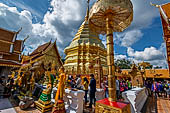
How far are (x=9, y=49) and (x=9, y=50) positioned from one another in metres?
0.16

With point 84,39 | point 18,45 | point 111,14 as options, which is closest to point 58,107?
point 111,14

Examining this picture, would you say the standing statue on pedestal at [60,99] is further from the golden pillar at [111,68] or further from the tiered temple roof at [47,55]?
the tiered temple roof at [47,55]

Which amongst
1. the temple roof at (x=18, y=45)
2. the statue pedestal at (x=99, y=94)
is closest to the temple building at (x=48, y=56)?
the temple roof at (x=18, y=45)

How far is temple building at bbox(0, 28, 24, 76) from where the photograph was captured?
9297 mm

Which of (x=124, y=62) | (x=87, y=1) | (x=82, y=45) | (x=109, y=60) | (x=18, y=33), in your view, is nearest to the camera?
(x=109, y=60)

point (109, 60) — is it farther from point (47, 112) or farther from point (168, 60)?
point (168, 60)

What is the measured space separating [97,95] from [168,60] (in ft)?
22.7

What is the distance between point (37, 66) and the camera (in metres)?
5.41

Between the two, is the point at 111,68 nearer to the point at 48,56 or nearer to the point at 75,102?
the point at 75,102

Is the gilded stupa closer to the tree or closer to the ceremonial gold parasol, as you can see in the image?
the ceremonial gold parasol

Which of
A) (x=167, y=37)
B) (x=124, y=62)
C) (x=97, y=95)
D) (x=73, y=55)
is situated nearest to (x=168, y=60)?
(x=167, y=37)

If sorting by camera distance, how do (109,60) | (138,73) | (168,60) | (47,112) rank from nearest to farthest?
(109,60)
(47,112)
(138,73)
(168,60)

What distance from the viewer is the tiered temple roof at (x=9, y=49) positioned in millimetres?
9297

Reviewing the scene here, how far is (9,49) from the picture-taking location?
9.84 meters
